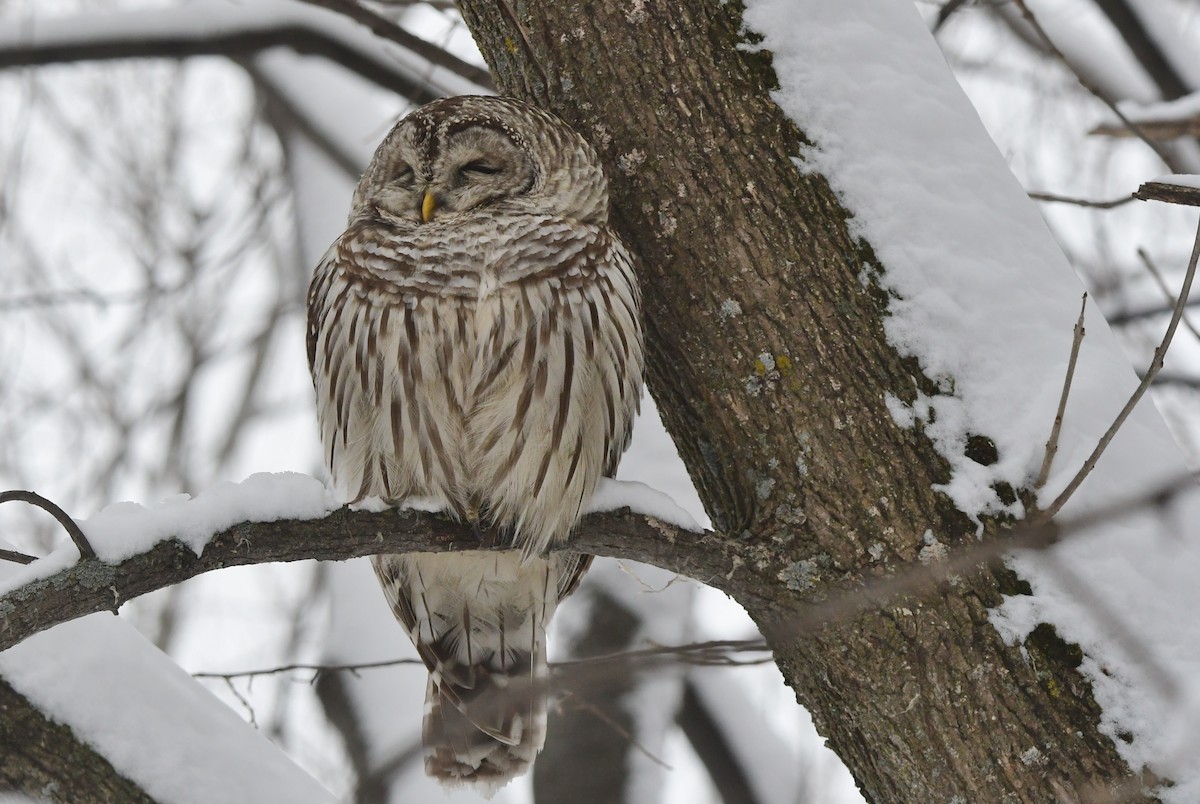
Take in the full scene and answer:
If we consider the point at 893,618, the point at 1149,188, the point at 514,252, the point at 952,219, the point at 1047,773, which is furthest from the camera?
the point at 514,252

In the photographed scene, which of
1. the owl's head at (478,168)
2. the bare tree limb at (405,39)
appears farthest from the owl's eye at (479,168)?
the bare tree limb at (405,39)

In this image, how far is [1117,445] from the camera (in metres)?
2.46

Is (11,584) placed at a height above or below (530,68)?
below

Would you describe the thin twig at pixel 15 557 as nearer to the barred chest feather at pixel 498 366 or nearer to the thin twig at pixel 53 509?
the thin twig at pixel 53 509

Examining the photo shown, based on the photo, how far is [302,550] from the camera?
2.32 m

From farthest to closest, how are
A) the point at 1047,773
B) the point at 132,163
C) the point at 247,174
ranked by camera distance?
the point at 132,163, the point at 247,174, the point at 1047,773

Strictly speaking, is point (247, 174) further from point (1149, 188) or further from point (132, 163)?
point (1149, 188)

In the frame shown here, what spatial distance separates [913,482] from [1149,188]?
74 cm

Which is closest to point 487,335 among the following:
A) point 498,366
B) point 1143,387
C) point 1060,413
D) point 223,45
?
point 498,366

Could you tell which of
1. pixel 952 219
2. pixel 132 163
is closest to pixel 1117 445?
pixel 952 219

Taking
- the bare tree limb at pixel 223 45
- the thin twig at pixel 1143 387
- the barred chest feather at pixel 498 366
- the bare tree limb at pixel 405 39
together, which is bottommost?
the thin twig at pixel 1143 387

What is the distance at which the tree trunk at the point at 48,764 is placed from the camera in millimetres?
2584

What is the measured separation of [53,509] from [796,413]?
147cm

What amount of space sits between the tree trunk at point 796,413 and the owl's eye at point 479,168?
1.27 ft
